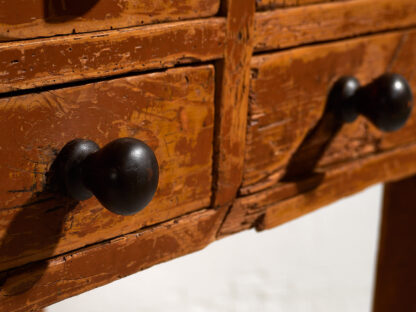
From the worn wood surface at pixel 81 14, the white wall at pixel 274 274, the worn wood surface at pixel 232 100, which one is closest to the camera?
the worn wood surface at pixel 81 14

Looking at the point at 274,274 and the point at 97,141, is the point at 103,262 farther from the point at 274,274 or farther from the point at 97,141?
the point at 274,274

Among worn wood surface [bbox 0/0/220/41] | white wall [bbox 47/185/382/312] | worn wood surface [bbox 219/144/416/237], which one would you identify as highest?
worn wood surface [bbox 0/0/220/41]

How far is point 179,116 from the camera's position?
41cm

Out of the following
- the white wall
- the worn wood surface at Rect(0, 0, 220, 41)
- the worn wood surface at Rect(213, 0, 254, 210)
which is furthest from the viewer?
the white wall

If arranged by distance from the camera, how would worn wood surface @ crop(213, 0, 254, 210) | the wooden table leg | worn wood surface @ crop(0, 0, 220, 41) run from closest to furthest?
worn wood surface @ crop(0, 0, 220, 41), worn wood surface @ crop(213, 0, 254, 210), the wooden table leg

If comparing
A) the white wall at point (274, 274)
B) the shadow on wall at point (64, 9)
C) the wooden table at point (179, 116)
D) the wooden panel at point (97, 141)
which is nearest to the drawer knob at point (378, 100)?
the wooden table at point (179, 116)

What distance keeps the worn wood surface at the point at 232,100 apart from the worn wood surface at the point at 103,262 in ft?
0.10

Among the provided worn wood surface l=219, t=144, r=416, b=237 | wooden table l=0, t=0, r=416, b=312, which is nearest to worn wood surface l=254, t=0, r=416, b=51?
wooden table l=0, t=0, r=416, b=312

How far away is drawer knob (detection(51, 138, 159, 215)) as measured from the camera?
333 millimetres

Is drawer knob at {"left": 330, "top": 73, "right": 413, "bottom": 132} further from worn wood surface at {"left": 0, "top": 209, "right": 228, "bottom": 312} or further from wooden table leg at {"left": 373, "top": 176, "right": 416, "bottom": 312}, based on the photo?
wooden table leg at {"left": 373, "top": 176, "right": 416, "bottom": 312}

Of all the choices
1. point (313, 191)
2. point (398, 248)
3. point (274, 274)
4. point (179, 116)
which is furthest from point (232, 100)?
point (274, 274)

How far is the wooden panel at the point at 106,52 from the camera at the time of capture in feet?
1.05

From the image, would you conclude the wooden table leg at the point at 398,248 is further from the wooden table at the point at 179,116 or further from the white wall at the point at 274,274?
the white wall at the point at 274,274

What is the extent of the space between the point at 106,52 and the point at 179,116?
0.08 meters
